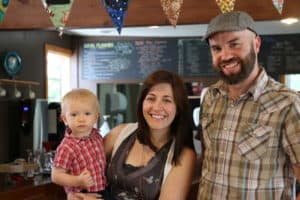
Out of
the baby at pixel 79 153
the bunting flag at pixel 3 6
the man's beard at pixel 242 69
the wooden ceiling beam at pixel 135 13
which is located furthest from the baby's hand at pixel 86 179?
the bunting flag at pixel 3 6

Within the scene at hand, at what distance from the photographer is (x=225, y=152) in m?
1.74

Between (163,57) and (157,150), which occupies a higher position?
(163,57)

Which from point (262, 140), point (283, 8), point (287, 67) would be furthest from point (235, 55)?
point (287, 67)

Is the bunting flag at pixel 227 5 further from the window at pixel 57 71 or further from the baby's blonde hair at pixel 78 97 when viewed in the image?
the window at pixel 57 71

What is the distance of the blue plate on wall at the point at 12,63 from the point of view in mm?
4629

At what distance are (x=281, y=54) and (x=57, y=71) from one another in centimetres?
291

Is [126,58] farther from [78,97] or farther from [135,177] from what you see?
[135,177]

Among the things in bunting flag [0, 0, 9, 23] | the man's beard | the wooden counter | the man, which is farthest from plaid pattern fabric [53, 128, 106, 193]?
bunting flag [0, 0, 9, 23]

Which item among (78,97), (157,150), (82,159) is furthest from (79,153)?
(157,150)

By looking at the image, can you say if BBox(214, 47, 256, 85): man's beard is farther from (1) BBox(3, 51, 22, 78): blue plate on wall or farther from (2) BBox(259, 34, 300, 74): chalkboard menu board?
(2) BBox(259, 34, 300, 74): chalkboard menu board

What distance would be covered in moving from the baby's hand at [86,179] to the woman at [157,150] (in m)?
0.05

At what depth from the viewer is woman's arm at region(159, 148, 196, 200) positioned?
5.98ft

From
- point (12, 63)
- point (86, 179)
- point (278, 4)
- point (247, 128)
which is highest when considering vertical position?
point (278, 4)

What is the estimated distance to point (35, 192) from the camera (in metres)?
2.37
